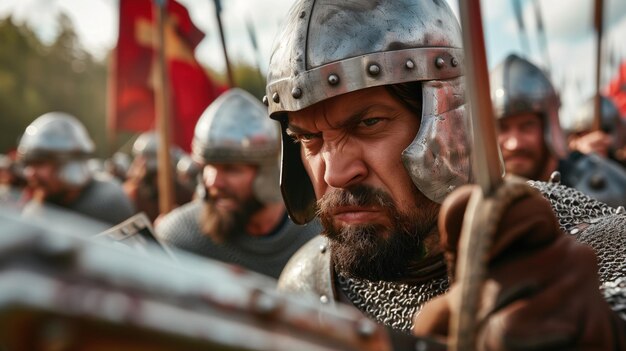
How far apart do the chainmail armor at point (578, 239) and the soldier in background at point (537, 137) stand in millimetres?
2544

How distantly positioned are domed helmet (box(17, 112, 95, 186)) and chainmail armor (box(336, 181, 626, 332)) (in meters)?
5.12

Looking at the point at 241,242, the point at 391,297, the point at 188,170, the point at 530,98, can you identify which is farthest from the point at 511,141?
the point at 188,170

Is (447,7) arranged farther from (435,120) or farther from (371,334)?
(371,334)

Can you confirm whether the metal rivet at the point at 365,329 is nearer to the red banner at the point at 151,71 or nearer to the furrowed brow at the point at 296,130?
the furrowed brow at the point at 296,130

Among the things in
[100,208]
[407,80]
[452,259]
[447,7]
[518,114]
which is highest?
[447,7]

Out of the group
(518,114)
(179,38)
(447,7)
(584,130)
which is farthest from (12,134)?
(447,7)

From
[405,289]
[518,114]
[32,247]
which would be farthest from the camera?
[518,114]

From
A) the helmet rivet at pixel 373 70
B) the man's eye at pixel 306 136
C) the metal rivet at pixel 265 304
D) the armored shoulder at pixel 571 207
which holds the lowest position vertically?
the armored shoulder at pixel 571 207

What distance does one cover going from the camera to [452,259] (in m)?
1.02

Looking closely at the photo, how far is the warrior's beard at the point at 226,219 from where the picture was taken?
5.09 m

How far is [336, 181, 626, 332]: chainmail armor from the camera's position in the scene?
1586 mm

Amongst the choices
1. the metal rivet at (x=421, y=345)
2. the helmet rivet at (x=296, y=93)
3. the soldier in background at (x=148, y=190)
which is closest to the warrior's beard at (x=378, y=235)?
the helmet rivet at (x=296, y=93)

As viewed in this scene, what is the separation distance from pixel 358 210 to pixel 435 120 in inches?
12.0

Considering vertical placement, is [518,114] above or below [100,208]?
above
